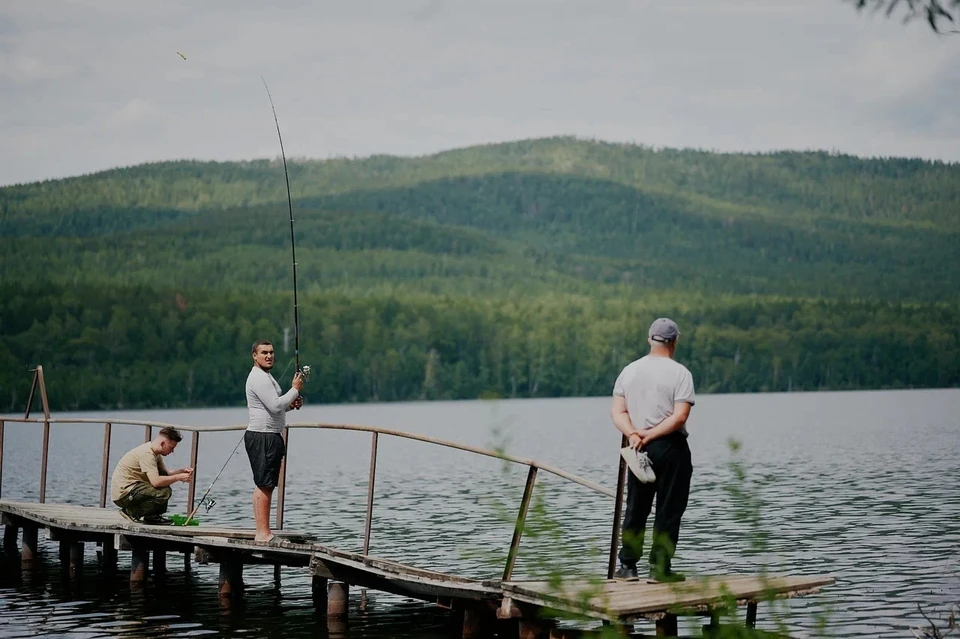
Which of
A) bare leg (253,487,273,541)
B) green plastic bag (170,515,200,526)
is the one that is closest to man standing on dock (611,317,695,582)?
bare leg (253,487,273,541)

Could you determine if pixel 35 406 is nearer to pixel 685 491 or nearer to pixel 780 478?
pixel 780 478

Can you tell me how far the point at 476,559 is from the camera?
19672mm

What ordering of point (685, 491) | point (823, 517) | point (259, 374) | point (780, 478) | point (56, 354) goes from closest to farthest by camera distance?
1. point (685, 491)
2. point (259, 374)
3. point (823, 517)
4. point (780, 478)
5. point (56, 354)

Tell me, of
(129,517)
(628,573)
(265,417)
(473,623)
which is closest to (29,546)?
(129,517)

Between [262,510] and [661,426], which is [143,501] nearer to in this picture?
[262,510]

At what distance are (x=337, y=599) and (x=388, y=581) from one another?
132 centimetres

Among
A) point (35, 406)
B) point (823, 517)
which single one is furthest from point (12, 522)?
point (35, 406)

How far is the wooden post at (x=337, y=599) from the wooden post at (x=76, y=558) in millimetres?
5630

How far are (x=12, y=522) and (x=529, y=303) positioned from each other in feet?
573

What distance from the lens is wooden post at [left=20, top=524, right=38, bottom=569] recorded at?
66.6ft

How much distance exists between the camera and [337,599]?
14461mm

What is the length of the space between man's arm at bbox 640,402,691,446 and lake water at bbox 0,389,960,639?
1.78 ft

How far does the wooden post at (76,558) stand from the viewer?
61.7 feet

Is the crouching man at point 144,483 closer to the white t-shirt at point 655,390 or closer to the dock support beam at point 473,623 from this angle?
the dock support beam at point 473,623
